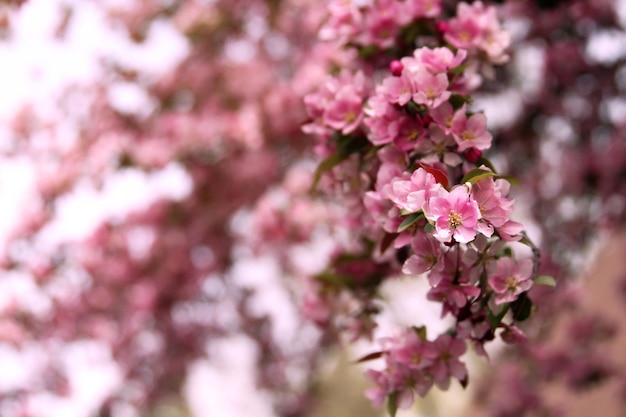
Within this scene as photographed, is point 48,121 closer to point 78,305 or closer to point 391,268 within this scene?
point 78,305

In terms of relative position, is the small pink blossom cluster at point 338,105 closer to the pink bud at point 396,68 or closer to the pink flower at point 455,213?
the pink bud at point 396,68

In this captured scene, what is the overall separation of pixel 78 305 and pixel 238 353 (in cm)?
185

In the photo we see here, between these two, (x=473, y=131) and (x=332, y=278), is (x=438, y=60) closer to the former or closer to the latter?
(x=473, y=131)

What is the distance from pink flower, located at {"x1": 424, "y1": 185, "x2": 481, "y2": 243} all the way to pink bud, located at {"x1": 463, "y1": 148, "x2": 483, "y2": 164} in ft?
0.68

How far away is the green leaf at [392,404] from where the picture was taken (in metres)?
1.26

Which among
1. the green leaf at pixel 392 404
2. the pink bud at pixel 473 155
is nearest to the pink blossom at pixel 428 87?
the pink bud at pixel 473 155

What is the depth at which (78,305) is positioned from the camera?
389 centimetres

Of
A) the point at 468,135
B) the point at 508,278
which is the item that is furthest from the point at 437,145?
the point at 508,278

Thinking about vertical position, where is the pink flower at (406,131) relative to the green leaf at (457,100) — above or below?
below

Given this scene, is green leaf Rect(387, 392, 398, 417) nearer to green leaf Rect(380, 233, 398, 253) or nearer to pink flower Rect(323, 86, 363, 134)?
green leaf Rect(380, 233, 398, 253)

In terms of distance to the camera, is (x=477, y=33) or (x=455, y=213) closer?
(x=455, y=213)

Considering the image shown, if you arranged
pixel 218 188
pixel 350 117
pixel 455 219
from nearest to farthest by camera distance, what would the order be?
pixel 455 219
pixel 350 117
pixel 218 188

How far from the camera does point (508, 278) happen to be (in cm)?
112

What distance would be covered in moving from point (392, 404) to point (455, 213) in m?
0.48
